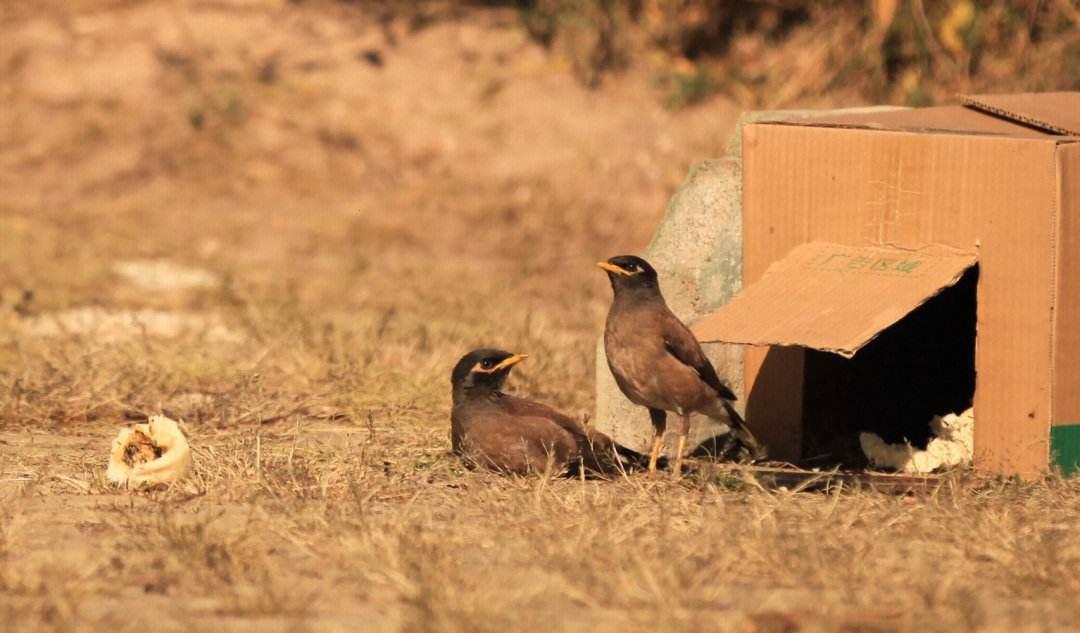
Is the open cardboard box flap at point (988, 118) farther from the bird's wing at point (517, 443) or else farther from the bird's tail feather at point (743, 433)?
the bird's wing at point (517, 443)

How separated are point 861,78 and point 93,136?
16.5ft

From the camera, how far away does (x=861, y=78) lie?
12.4 metres

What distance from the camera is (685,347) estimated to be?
6.42 m

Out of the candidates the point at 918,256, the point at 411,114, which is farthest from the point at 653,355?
the point at 411,114

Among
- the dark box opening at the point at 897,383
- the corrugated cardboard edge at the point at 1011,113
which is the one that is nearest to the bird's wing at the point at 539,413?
the dark box opening at the point at 897,383

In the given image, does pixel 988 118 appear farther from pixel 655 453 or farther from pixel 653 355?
pixel 655 453

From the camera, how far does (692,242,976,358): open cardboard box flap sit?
5.88 meters

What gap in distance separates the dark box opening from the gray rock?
12.8 inches

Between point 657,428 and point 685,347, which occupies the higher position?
point 685,347

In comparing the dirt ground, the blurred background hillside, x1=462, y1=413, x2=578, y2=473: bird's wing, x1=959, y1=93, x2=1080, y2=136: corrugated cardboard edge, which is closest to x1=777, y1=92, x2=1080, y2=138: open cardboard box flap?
x1=959, y1=93, x2=1080, y2=136: corrugated cardboard edge

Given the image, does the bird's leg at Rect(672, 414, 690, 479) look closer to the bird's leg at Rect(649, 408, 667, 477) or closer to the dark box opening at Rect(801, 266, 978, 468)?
the bird's leg at Rect(649, 408, 667, 477)

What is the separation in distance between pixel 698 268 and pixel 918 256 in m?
0.96

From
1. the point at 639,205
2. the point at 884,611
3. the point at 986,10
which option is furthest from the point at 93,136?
the point at 884,611

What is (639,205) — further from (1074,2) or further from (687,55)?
(1074,2)
